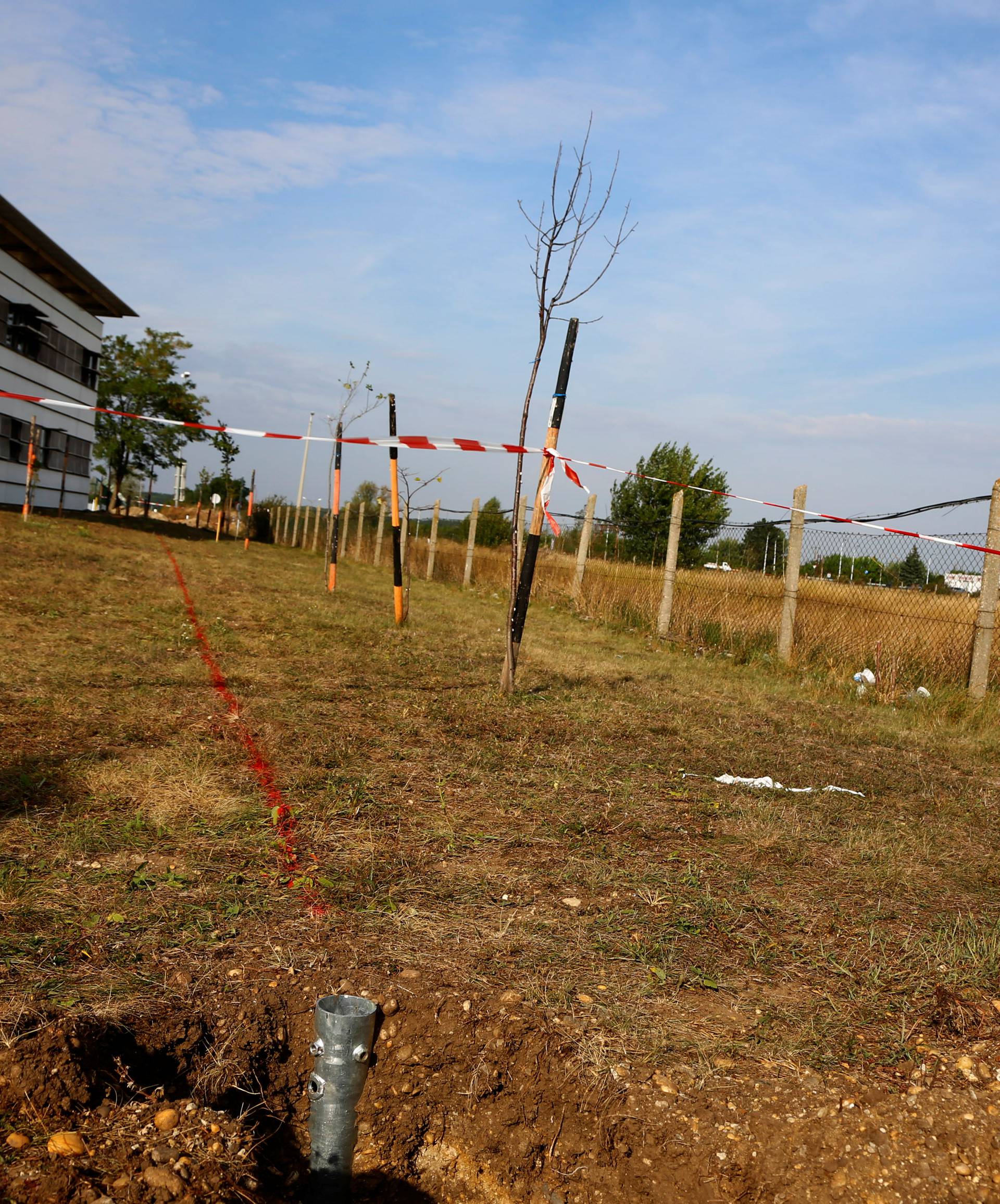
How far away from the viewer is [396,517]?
1084 centimetres

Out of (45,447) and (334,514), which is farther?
(45,447)

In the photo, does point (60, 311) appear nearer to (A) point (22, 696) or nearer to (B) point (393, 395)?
(B) point (393, 395)

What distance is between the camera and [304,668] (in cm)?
744

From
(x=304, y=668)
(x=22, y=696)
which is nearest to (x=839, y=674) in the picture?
(x=304, y=668)

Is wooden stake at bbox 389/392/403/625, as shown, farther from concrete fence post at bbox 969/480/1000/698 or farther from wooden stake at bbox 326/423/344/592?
concrete fence post at bbox 969/480/1000/698

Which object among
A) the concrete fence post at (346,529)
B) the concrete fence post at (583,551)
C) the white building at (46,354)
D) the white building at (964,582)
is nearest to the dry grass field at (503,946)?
the white building at (964,582)

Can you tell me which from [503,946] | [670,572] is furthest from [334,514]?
[503,946]

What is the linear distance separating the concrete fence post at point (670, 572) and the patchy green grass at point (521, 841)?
3.82 m

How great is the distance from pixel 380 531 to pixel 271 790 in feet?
69.5

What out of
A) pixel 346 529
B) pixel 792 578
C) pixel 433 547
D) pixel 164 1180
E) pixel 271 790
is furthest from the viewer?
pixel 346 529

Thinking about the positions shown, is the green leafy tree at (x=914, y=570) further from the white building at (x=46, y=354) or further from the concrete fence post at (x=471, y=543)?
the white building at (x=46, y=354)

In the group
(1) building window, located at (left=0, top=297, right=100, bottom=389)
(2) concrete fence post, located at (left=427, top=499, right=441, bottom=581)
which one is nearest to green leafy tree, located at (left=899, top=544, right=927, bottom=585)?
(2) concrete fence post, located at (left=427, top=499, right=441, bottom=581)

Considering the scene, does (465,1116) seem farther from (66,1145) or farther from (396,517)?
(396,517)

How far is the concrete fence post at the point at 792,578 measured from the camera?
9539mm
